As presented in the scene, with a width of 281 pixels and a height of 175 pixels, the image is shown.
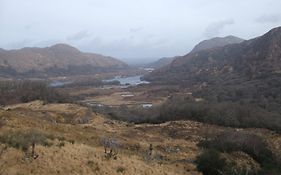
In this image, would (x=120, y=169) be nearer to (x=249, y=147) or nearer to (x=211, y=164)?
(x=211, y=164)

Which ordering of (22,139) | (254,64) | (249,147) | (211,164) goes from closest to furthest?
1. (22,139)
2. (211,164)
3. (249,147)
4. (254,64)

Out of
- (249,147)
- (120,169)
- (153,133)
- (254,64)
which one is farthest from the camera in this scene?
(254,64)

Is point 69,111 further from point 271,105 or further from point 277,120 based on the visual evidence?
point 271,105

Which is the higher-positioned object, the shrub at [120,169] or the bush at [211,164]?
the shrub at [120,169]

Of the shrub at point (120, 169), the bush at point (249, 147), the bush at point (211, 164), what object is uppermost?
the shrub at point (120, 169)

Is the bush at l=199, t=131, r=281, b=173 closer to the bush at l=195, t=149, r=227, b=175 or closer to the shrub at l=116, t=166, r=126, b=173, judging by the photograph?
the bush at l=195, t=149, r=227, b=175

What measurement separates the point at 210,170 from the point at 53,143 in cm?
951

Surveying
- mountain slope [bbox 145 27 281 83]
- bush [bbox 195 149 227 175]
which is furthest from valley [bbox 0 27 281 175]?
mountain slope [bbox 145 27 281 83]

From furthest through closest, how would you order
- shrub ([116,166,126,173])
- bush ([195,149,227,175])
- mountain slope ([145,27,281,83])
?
mountain slope ([145,27,281,83])
bush ([195,149,227,175])
shrub ([116,166,126,173])

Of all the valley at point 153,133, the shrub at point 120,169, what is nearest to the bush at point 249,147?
the valley at point 153,133

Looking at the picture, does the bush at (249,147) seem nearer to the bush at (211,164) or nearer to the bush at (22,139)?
the bush at (211,164)

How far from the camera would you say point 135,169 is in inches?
794

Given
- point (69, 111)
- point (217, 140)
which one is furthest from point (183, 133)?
point (69, 111)

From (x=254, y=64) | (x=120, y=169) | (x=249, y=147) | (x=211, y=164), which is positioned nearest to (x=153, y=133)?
(x=249, y=147)
